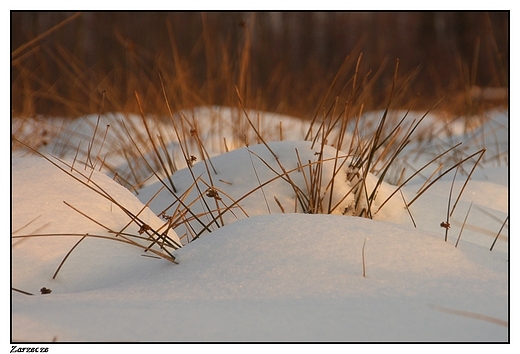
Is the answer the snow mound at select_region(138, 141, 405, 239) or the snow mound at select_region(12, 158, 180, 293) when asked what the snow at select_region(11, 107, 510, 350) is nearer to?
the snow mound at select_region(12, 158, 180, 293)

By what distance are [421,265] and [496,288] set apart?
12 centimetres

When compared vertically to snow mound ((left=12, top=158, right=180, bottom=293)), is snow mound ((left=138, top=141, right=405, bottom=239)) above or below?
above

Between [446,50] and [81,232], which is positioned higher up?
[446,50]

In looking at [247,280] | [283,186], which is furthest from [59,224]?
[283,186]

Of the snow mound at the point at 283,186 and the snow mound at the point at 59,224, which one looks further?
the snow mound at the point at 283,186

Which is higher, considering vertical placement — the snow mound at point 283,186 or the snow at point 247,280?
the snow mound at point 283,186

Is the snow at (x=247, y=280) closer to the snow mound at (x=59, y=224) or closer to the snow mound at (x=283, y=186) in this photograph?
the snow mound at (x=59, y=224)

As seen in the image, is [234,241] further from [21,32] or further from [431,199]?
[21,32]

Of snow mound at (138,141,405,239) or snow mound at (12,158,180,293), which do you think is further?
snow mound at (138,141,405,239)

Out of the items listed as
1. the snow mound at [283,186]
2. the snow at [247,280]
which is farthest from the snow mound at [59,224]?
the snow mound at [283,186]

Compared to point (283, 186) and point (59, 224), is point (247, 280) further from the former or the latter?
point (283, 186)

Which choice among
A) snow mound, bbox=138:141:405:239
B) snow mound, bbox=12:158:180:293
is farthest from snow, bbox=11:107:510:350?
snow mound, bbox=138:141:405:239

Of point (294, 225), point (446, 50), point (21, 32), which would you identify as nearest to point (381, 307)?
point (294, 225)

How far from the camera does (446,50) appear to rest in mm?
8859
